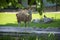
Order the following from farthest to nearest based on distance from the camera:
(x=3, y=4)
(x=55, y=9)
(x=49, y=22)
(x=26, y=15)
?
(x=55, y=9) < (x=49, y=22) < (x=26, y=15) < (x=3, y=4)

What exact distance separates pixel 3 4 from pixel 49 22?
1462cm

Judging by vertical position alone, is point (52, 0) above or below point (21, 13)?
above

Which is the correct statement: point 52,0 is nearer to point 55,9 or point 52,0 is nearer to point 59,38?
point 59,38

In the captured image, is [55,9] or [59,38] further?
[55,9]

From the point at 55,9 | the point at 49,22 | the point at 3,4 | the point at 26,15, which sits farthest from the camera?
the point at 55,9

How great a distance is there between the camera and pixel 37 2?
→ 4.26 m

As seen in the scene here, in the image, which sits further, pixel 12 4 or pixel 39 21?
pixel 39 21

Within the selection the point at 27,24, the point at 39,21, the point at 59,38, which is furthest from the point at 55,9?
the point at 59,38

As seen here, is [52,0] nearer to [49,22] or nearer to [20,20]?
[20,20]

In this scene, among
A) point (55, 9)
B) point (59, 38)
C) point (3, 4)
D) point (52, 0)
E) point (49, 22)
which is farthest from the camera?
point (55, 9)

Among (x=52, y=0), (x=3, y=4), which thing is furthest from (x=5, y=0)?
(x=52, y=0)

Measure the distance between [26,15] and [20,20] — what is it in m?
0.71

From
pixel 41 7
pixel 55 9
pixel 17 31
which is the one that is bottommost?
pixel 55 9

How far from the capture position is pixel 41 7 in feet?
13.9
